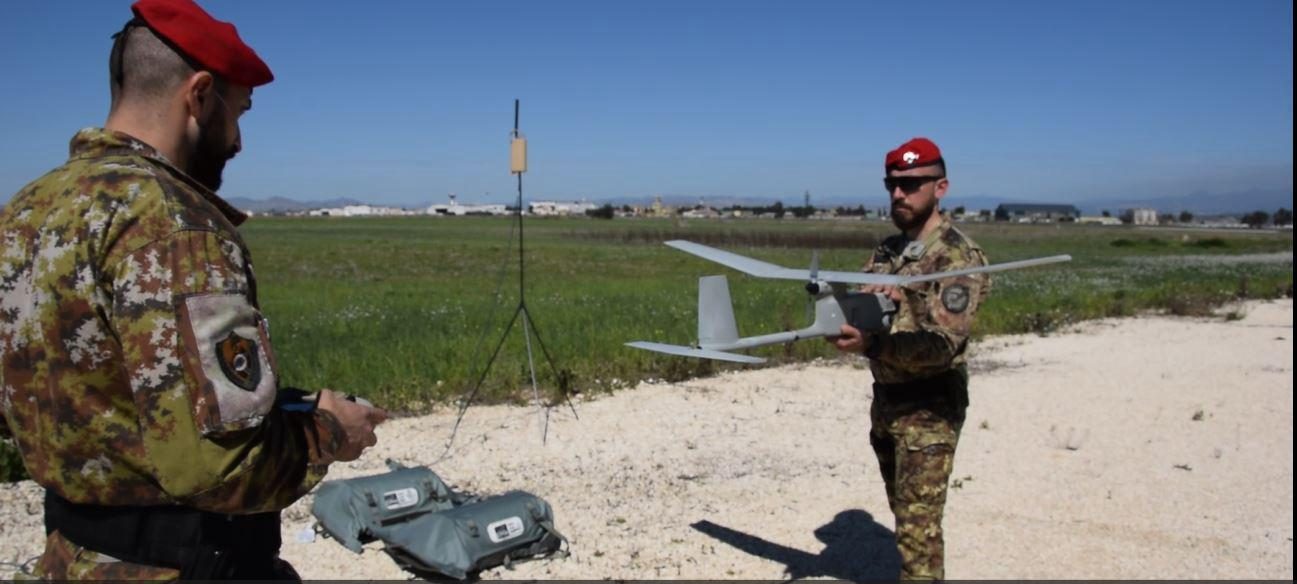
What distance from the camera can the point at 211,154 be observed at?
221cm

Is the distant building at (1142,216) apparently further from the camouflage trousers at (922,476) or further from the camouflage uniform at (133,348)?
the camouflage uniform at (133,348)

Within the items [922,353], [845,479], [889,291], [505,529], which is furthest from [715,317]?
[845,479]

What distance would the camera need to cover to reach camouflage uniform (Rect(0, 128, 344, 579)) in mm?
1859

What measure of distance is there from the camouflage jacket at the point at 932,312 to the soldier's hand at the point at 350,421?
2494mm

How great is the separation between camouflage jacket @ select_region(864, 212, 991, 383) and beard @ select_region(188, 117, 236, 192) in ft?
9.11

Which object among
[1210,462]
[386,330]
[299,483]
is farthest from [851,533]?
[386,330]

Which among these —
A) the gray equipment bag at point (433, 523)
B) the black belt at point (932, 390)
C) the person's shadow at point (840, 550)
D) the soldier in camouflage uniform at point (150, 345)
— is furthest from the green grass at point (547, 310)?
the soldier in camouflage uniform at point (150, 345)

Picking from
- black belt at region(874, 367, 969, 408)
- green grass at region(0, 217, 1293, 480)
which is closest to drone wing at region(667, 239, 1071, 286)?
black belt at region(874, 367, 969, 408)

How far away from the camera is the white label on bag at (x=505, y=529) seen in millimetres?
5463

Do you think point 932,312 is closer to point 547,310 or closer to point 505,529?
point 505,529

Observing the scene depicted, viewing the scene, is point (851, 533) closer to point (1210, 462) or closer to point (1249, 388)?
point (1210, 462)

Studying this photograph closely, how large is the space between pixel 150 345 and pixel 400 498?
14.0ft

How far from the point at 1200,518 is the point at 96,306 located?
6.70 meters

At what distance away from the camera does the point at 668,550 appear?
5809 millimetres
